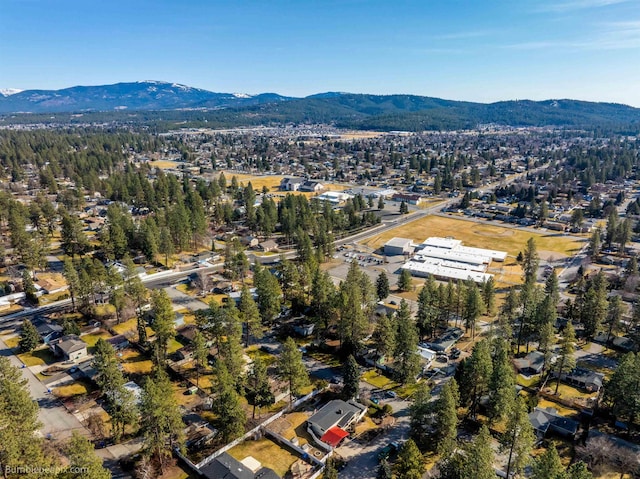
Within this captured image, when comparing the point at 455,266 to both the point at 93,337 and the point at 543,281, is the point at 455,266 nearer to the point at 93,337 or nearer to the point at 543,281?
the point at 543,281

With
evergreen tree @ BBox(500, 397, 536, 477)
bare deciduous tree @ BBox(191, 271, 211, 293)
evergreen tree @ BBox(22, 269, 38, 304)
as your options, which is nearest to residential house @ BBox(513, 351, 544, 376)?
evergreen tree @ BBox(500, 397, 536, 477)

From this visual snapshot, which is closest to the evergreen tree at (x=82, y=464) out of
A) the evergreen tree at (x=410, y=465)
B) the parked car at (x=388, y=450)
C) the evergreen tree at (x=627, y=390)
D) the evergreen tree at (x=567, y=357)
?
the evergreen tree at (x=410, y=465)

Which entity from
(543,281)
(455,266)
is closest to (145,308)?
(455,266)

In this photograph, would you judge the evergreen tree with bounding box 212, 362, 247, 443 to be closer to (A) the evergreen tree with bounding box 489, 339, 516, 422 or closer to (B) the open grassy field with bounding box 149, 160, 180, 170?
(A) the evergreen tree with bounding box 489, 339, 516, 422

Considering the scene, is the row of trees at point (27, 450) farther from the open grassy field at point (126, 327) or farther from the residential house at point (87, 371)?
the open grassy field at point (126, 327)

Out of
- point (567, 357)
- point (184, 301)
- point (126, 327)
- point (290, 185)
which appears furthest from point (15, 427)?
point (290, 185)

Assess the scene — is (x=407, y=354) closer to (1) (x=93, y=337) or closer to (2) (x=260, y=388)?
(2) (x=260, y=388)

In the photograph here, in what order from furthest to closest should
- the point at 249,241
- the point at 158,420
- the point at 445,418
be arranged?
the point at 249,241, the point at 445,418, the point at 158,420
